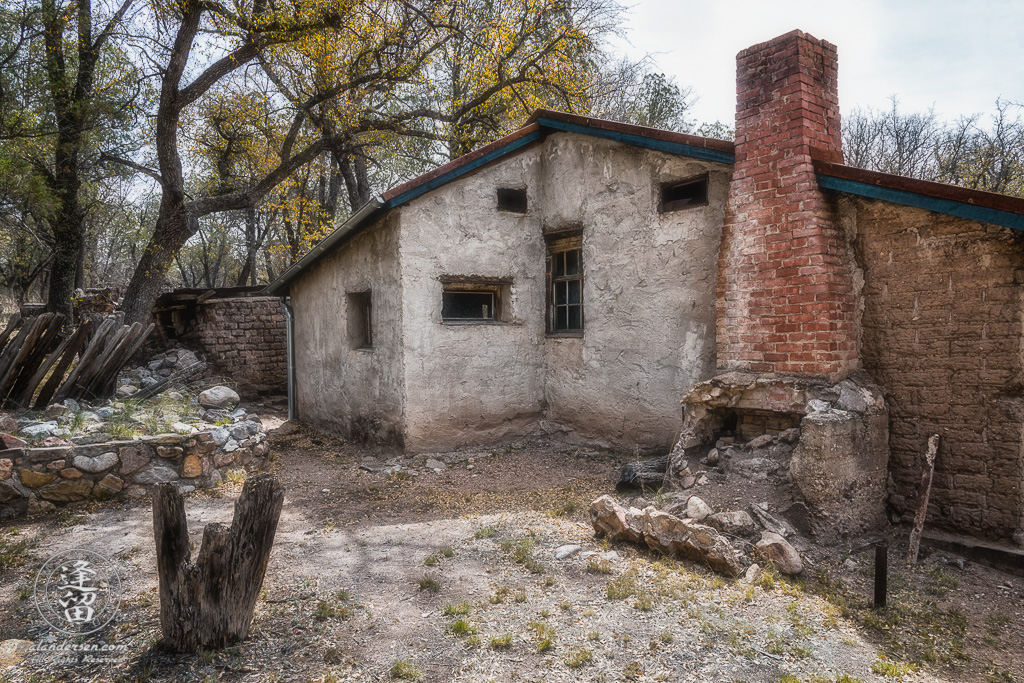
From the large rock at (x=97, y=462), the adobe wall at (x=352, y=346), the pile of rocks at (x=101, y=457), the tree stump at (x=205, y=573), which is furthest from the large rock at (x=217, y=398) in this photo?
A: the tree stump at (x=205, y=573)

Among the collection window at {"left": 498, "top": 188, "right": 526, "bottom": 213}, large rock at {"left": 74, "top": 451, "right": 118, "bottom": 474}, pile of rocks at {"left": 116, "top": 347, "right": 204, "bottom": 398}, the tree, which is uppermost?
the tree

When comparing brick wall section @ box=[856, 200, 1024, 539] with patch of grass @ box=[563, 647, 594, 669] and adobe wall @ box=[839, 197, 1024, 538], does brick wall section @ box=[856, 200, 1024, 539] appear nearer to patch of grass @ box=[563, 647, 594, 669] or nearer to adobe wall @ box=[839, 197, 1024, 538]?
adobe wall @ box=[839, 197, 1024, 538]

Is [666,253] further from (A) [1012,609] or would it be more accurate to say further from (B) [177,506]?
(B) [177,506]

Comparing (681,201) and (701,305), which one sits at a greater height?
(681,201)

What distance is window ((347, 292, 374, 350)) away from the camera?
8.91 meters

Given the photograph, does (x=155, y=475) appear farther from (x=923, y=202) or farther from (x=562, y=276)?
(x=923, y=202)

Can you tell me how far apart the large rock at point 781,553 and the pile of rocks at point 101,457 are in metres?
5.38

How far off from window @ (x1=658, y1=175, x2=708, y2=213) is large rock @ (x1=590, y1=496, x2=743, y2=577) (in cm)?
357

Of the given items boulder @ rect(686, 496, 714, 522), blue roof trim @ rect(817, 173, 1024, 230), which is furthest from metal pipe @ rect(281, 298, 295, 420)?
blue roof trim @ rect(817, 173, 1024, 230)

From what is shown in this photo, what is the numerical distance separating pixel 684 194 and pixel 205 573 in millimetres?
A: 5935

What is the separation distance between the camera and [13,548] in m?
4.41

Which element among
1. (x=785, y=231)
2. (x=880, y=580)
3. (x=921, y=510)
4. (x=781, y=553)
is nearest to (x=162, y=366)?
(x=785, y=231)

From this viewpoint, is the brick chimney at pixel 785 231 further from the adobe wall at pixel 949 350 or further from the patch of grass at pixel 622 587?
the patch of grass at pixel 622 587

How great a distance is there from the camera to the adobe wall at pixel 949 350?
4188 millimetres
